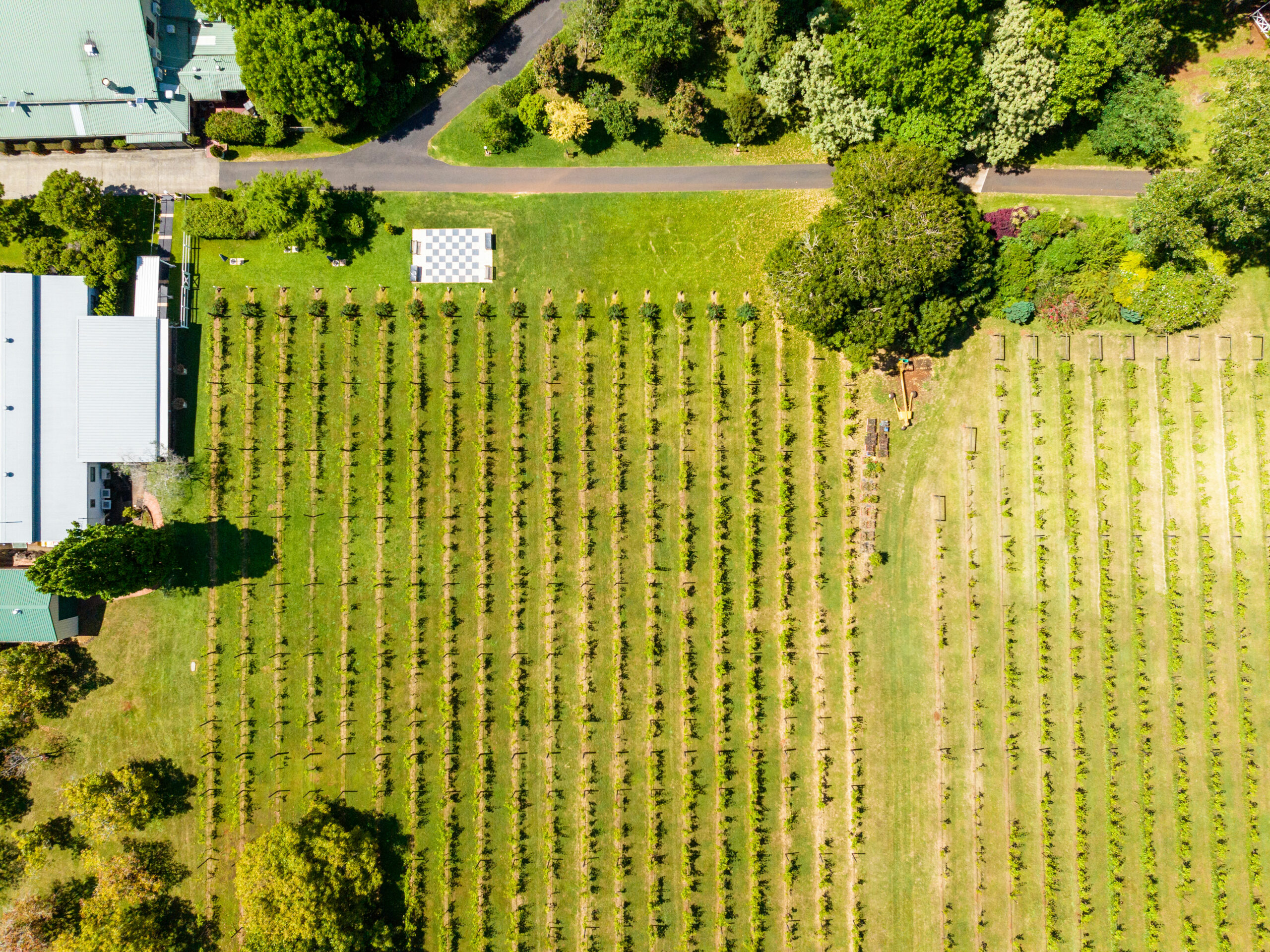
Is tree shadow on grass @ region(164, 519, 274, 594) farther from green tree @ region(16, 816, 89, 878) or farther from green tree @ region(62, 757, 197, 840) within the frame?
green tree @ region(16, 816, 89, 878)

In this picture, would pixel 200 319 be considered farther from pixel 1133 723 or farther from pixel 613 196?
pixel 1133 723

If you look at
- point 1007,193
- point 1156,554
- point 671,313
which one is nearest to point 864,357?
point 671,313

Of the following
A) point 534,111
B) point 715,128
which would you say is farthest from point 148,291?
point 715,128

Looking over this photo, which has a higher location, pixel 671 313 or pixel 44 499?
pixel 671 313

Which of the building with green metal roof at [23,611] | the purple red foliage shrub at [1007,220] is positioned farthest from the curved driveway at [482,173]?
the building with green metal roof at [23,611]

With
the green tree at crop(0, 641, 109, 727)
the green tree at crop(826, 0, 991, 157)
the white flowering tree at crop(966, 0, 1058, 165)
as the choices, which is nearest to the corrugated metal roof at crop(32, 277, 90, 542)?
the green tree at crop(0, 641, 109, 727)

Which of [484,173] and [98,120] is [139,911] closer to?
[98,120]
